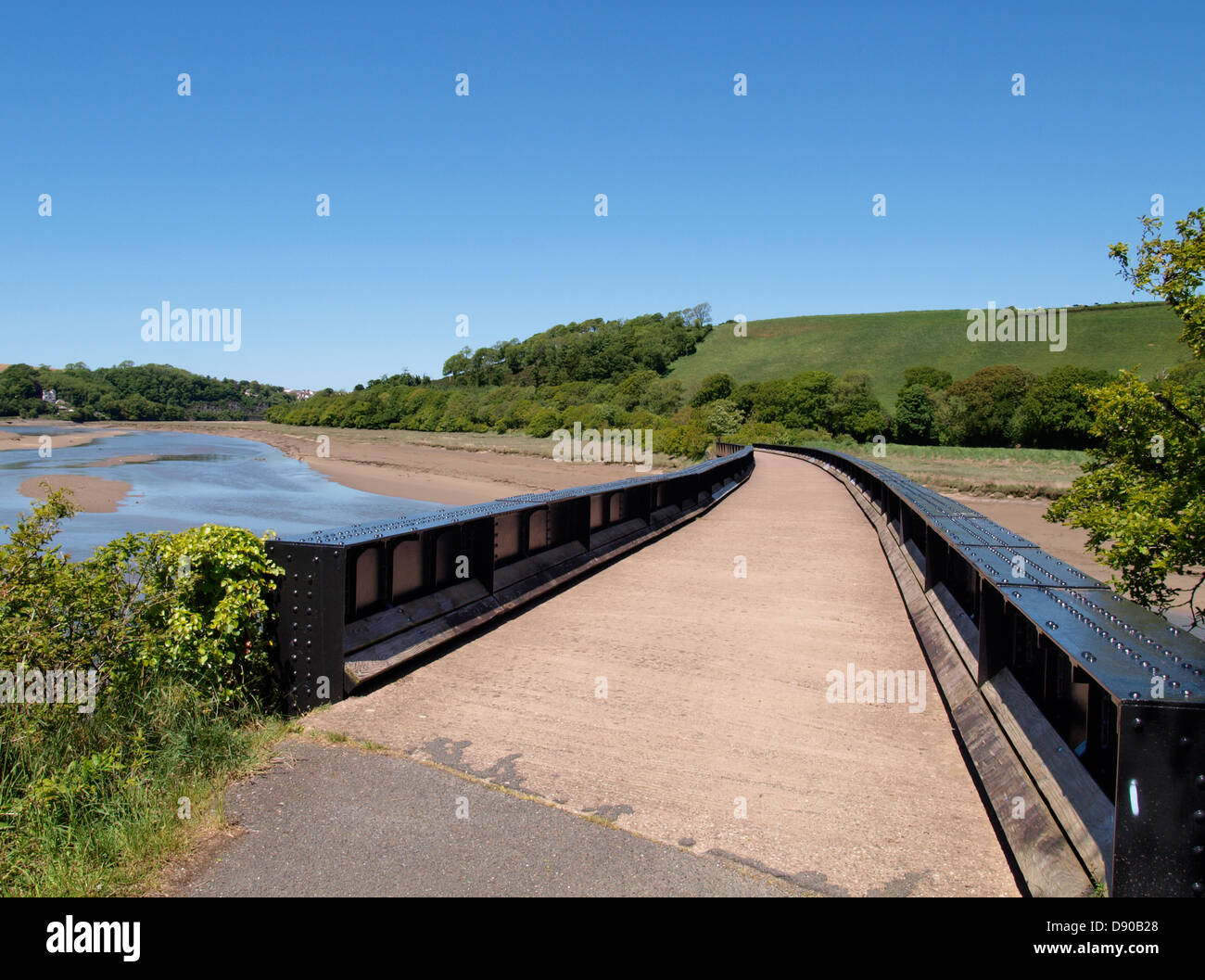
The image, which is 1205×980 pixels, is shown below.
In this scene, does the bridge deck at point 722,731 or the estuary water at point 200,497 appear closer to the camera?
the bridge deck at point 722,731

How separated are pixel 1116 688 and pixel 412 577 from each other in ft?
16.5

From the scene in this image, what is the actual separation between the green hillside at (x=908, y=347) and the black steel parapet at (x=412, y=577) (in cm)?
11827

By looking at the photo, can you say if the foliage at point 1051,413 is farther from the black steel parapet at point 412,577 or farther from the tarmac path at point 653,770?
the tarmac path at point 653,770

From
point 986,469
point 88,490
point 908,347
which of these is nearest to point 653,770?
point 88,490

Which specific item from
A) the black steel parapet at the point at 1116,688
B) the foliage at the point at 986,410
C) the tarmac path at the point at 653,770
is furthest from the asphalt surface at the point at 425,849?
the foliage at the point at 986,410

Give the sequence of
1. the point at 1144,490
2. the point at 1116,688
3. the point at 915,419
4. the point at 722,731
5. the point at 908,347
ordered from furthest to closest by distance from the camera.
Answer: the point at 908,347, the point at 915,419, the point at 1144,490, the point at 722,731, the point at 1116,688

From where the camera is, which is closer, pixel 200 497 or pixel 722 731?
pixel 722 731

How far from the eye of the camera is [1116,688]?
105 inches

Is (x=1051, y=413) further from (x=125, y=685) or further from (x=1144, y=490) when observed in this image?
(x=125, y=685)

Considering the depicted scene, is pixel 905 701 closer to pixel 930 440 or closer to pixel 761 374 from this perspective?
pixel 930 440

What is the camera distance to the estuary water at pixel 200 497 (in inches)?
1026
